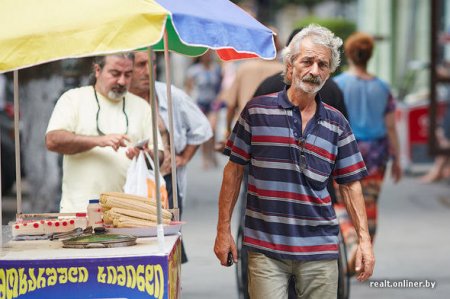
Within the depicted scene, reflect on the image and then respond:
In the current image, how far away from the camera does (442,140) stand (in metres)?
16.1

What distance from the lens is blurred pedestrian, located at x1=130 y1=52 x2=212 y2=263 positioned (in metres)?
7.50

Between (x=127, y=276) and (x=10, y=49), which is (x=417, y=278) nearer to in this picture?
(x=127, y=276)

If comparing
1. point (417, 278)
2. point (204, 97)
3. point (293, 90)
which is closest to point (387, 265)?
point (417, 278)

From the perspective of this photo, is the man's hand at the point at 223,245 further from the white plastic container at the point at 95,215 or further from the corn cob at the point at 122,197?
the white plastic container at the point at 95,215

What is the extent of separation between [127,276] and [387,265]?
576 cm

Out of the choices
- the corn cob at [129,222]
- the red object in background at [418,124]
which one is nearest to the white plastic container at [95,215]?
the corn cob at [129,222]

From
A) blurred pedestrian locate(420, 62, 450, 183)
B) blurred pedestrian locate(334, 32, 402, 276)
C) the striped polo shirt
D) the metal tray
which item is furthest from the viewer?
blurred pedestrian locate(420, 62, 450, 183)

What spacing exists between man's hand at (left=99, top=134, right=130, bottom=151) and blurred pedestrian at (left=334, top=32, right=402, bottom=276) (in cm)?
332

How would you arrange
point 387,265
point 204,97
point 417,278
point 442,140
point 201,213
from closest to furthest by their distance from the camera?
point 417,278
point 387,265
point 201,213
point 442,140
point 204,97

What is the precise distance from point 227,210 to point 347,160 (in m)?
0.61

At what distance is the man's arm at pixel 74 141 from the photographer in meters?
6.46

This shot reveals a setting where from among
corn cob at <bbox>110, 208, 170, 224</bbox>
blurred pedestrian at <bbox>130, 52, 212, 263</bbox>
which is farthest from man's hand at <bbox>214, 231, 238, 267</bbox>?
blurred pedestrian at <bbox>130, 52, 212, 263</bbox>

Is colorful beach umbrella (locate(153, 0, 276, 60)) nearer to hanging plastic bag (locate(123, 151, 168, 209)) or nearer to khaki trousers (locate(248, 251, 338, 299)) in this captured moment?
khaki trousers (locate(248, 251, 338, 299))

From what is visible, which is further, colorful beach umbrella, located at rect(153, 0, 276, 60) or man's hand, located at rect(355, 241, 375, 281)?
man's hand, located at rect(355, 241, 375, 281)
